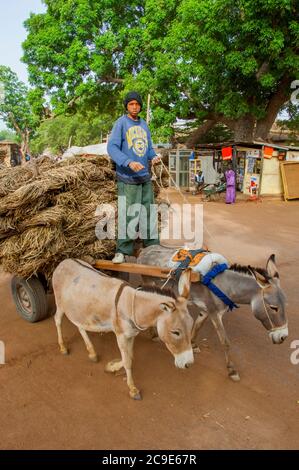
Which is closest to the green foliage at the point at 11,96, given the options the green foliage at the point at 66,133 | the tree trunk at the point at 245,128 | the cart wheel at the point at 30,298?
the green foliage at the point at 66,133

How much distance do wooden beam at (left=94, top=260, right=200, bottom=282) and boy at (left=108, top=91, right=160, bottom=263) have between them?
11cm

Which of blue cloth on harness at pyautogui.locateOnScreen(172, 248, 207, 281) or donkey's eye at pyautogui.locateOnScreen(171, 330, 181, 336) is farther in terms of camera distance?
blue cloth on harness at pyautogui.locateOnScreen(172, 248, 207, 281)

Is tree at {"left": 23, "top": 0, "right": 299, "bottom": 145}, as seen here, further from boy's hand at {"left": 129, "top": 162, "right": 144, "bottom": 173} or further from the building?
boy's hand at {"left": 129, "top": 162, "right": 144, "bottom": 173}

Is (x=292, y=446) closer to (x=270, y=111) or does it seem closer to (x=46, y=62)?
(x=270, y=111)

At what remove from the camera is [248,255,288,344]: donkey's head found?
3.21 metres

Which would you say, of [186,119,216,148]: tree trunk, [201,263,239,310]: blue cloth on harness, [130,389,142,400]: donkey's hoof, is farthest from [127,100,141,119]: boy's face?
[186,119,216,148]: tree trunk

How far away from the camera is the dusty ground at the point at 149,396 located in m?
2.86

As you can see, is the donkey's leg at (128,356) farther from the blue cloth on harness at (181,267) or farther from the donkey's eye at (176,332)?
the blue cloth on harness at (181,267)

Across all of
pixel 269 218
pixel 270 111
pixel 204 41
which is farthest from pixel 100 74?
pixel 269 218

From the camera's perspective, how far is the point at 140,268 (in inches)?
154

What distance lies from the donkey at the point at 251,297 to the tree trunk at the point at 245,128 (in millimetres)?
15750

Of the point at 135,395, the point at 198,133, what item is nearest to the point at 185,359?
the point at 135,395

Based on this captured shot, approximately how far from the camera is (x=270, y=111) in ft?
57.7

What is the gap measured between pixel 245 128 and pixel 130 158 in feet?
49.4
